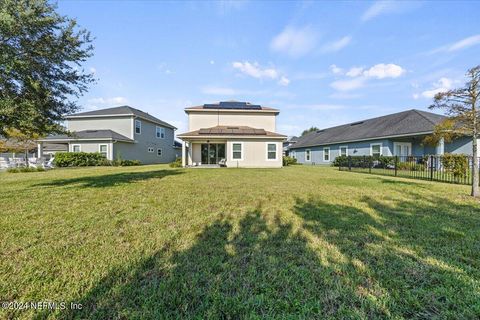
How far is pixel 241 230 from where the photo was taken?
3.77 meters

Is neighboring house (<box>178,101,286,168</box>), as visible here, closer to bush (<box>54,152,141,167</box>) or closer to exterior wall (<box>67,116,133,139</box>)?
bush (<box>54,152,141,167</box>)

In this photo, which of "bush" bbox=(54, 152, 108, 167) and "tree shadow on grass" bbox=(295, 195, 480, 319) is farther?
"bush" bbox=(54, 152, 108, 167)

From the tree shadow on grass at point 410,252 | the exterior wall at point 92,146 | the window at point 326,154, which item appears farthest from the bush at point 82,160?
the window at point 326,154

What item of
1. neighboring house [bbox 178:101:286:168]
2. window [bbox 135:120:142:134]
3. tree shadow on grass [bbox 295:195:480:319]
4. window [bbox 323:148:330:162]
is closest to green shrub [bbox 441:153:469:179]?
tree shadow on grass [bbox 295:195:480:319]

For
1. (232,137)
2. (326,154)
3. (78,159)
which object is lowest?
(78,159)

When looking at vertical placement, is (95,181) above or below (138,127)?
below

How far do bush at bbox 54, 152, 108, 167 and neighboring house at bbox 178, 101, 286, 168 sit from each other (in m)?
9.18

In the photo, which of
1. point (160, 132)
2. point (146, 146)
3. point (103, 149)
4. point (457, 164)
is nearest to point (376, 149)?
point (457, 164)

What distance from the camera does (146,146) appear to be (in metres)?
28.0

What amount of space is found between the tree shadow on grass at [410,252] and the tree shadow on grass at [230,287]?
0.91 feet

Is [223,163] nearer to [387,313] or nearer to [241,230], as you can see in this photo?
[241,230]

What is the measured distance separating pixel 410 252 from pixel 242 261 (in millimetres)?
2352

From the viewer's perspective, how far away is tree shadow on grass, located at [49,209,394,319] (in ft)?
6.10

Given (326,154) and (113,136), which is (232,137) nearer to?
(113,136)
